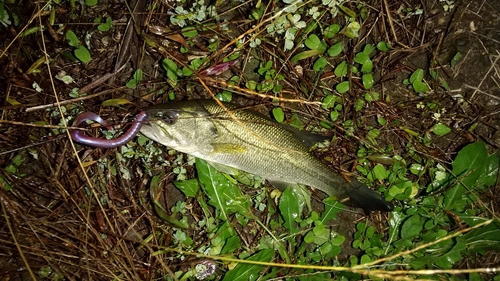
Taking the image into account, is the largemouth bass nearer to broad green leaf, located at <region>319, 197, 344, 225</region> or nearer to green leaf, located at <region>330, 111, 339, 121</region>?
broad green leaf, located at <region>319, 197, 344, 225</region>

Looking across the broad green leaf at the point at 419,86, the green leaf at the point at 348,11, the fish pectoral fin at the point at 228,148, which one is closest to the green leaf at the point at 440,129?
the broad green leaf at the point at 419,86

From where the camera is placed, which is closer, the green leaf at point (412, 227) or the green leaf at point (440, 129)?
the green leaf at point (412, 227)

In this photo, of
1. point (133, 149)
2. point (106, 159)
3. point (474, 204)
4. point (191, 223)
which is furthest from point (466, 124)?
point (106, 159)

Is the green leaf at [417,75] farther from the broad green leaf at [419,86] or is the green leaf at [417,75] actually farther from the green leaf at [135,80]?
the green leaf at [135,80]

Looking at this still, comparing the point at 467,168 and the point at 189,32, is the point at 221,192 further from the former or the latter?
the point at 467,168

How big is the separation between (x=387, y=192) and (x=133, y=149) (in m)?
2.37

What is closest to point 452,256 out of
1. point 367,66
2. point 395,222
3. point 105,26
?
A: point 395,222

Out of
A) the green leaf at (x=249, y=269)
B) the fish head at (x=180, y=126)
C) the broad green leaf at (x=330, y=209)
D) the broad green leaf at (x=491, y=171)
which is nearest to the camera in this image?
the fish head at (x=180, y=126)

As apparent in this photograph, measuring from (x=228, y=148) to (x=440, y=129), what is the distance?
2.00 metres

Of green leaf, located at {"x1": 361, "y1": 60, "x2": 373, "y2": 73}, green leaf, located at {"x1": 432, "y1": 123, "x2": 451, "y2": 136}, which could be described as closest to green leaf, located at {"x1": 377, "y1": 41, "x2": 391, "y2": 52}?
green leaf, located at {"x1": 361, "y1": 60, "x2": 373, "y2": 73}

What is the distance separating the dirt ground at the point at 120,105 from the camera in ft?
10.8

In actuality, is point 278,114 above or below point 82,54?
below

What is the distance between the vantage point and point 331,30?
11.1 ft

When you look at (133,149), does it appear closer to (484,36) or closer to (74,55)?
(74,55)
